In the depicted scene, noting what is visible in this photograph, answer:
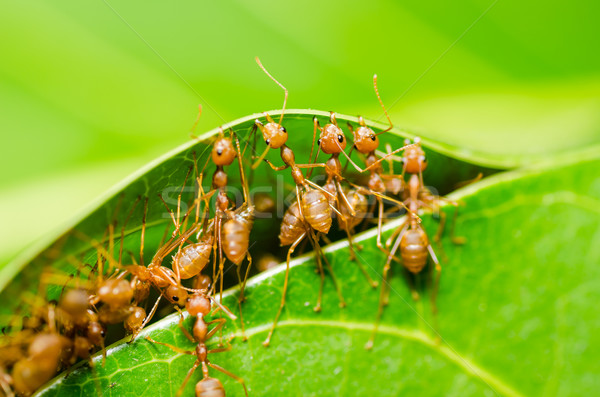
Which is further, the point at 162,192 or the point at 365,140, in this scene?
the point at 365,140

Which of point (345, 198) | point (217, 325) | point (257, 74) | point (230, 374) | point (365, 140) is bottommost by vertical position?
point (230, 374)

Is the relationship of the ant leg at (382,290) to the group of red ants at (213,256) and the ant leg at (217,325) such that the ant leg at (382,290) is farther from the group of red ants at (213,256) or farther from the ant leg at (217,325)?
the ant leg at (217,325)

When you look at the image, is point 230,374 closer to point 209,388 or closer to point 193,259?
point 209,388

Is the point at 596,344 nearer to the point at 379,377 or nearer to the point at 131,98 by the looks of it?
the point at 379,377

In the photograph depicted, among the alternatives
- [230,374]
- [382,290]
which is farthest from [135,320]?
[382,290]

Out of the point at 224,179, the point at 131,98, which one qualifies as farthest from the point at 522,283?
the point at 131,98

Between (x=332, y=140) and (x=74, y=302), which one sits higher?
(x=332, y=140)

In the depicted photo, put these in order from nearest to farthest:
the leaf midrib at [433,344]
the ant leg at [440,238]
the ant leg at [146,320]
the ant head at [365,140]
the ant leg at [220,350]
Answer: the ant leg at [146,320]
the ant leg at [220,350]
the leaf midrib at [433,344]
the ant leg at [440,238]
the ant head at [365,140]

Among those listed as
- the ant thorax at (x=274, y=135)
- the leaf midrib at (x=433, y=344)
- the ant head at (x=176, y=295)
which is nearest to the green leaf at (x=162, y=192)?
the ant thorax at (x=274, y=135)
